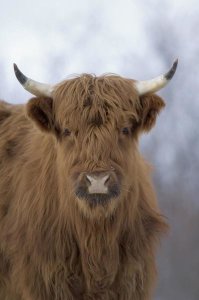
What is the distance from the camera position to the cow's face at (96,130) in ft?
22.3

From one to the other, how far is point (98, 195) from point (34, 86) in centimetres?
139

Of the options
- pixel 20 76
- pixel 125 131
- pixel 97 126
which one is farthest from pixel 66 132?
pixel 20 76

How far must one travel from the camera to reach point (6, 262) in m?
8.42

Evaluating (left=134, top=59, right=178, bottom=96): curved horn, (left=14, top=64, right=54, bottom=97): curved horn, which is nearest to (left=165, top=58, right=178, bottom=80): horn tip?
(left=134, top=59, right=178, bottom=96): curved horn

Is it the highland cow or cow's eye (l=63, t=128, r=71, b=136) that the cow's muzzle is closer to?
the highland cow

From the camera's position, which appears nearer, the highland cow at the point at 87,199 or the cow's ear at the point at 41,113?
the highland cow at the point at 87,199

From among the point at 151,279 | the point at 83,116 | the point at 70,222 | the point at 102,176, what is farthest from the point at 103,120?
the point at 151,279

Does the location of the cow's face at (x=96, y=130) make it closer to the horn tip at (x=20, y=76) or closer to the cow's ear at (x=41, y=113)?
the cow's ear at (x=41, y=113)

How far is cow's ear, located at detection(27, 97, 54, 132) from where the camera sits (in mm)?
7461

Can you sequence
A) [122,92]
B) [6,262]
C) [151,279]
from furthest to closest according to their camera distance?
1. [6,262]
2. [151,279]
3. [122,92]

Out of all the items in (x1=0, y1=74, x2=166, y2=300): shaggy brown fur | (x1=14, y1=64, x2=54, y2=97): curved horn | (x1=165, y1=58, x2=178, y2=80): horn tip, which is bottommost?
(x1=0, y1=74, x2=166, y2=300): shaggy brown fur

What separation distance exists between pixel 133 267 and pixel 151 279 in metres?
0.37

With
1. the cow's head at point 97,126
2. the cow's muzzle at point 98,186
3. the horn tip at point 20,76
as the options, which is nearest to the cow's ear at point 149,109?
the cow's head at point 97,126

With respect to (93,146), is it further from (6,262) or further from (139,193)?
(6,262)
